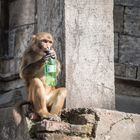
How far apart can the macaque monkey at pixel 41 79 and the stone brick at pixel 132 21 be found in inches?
86.5

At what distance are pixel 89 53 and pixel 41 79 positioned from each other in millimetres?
653

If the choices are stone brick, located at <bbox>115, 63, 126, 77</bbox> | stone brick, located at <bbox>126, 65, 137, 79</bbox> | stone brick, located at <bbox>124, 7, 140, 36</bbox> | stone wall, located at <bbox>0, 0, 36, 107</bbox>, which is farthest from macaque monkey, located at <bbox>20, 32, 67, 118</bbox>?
stone wall, located at <bbox>0, 0, 36, 107</bbox>

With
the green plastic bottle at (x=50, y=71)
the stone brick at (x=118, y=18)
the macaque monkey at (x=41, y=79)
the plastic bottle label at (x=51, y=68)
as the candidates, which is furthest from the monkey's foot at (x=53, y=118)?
the stone brick at (x=118, y=18)

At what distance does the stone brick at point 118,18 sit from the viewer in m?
8.41

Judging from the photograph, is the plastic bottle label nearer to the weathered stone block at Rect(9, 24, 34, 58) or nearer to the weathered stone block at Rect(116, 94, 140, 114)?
the weathered stone block at Rect(116, 94, 140, 114)

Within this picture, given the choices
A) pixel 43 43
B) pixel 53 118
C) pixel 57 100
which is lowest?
pixel 53 118

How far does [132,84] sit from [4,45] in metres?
2.16

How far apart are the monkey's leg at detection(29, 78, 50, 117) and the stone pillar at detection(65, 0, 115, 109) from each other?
356 mm

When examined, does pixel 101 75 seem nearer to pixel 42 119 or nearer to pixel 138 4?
pixel 42 119

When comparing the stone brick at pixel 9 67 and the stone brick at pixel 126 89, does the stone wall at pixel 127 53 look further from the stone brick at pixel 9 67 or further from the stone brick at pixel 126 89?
the stone brick at pixel 9 67

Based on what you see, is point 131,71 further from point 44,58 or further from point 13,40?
point 44,58

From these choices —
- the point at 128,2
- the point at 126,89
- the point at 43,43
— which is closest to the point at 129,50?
the point at 126,89

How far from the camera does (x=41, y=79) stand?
636 centimetres

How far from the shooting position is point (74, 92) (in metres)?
6.59
